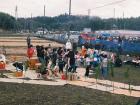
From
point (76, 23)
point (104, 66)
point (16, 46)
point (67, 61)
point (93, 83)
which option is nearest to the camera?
point (93, 83)

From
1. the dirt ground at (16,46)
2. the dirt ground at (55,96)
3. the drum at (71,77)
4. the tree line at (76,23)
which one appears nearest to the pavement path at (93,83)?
the drum at (71,77)

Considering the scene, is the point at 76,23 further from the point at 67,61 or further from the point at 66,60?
the point at 67,61

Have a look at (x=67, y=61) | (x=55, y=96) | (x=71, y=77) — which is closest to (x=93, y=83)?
(x=71, y=77)

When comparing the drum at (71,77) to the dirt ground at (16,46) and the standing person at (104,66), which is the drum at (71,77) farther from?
the dirt ground at (16,46)

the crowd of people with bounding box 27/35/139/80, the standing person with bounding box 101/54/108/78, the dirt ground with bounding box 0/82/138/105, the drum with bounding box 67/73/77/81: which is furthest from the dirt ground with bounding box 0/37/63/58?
the dirt ground with bounding box 0/82/138/105

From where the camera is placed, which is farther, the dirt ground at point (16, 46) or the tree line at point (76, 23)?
the tree line at point (76, 23)

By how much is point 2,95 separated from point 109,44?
31.9 m

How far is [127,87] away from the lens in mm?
22328

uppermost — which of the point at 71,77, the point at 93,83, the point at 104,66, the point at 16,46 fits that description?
the point at 104,66

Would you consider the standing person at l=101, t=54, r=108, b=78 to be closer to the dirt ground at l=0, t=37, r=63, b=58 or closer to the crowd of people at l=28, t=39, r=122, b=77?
the crowd of people at l=28, t=39, r=122, b=77

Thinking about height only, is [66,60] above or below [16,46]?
above

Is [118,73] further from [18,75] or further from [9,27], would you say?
[9,27]

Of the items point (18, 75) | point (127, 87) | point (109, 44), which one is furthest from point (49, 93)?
point (109, 44)

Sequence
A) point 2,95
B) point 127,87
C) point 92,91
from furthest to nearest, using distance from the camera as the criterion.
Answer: point 127,87
point 92,91
point 2,95
